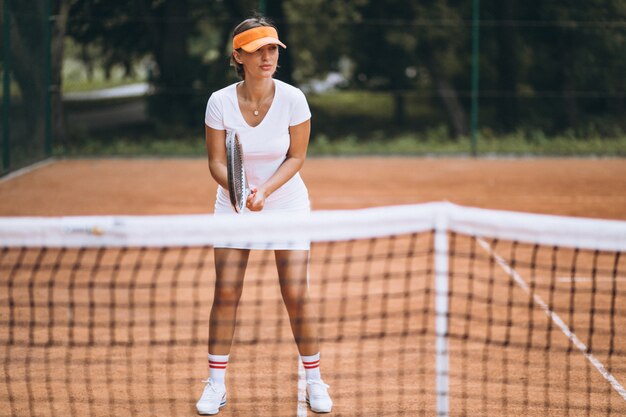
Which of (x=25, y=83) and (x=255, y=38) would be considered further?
(x=25, y=83)

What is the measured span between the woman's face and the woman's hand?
0.52m

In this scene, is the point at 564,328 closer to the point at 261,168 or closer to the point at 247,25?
the point at 261,168

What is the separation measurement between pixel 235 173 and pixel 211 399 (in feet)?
3.47

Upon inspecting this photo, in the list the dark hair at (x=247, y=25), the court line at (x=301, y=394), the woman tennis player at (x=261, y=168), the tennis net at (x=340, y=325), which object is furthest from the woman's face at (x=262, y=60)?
the court line at (x=301, y=394)

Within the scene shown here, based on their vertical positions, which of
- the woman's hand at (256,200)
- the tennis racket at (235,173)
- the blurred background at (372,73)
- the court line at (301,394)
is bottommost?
the court line at (301,394)

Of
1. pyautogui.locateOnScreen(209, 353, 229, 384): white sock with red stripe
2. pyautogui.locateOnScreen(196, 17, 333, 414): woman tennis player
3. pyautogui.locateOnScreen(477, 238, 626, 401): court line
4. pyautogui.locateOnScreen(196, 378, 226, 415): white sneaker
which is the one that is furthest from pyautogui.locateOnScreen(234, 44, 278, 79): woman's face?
pyautogui.locateOnScreen(477, 238, 626, 401): court line

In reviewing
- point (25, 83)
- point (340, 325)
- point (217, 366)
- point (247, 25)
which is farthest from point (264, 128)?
point (25, 83)

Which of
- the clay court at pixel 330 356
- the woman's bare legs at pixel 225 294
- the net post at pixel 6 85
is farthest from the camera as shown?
the net post at pixel 6 85

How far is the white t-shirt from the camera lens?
170 inches

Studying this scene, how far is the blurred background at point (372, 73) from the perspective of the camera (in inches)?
730

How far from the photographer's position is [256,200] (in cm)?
421

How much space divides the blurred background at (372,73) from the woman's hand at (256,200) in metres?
14.0

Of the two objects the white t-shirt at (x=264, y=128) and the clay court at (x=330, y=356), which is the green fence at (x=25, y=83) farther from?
the white t-shirt at (x=264, y=128)

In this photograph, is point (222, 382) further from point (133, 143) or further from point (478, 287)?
→ point (133, 143)
